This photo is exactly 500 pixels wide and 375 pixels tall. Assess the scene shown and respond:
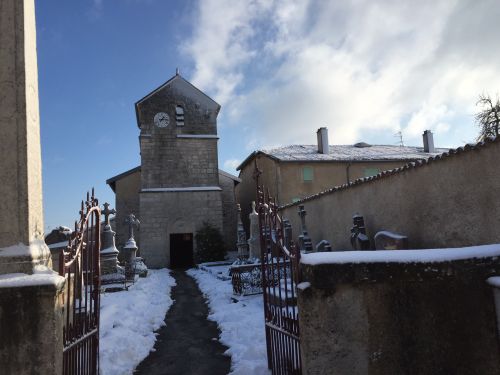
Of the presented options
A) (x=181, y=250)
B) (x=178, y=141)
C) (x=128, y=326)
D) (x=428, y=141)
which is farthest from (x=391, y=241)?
(x=428, y=141)

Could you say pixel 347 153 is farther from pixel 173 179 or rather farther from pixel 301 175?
pixel 173 179

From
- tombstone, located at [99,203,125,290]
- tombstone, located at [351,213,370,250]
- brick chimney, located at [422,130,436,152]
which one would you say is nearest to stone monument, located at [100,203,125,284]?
tombstone, located at [99,203,125,290]

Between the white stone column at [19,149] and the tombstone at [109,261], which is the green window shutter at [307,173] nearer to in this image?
the tombstone at [109,261]

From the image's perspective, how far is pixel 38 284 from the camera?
10.6ft

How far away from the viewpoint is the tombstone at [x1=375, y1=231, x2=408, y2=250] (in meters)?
9.83

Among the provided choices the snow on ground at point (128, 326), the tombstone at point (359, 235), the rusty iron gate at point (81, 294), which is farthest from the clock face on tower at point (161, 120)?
the rusty iron gate at point (81, 294)

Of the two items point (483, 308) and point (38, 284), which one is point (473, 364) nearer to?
point (483, 308)

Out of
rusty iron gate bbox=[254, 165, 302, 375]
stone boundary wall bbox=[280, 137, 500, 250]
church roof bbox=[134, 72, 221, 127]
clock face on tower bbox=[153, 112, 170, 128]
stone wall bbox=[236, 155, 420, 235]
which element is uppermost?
church roof bbox=[134, 72, 221, 127]

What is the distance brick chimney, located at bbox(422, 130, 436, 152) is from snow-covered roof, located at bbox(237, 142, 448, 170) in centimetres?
44

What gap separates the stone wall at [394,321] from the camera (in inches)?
129

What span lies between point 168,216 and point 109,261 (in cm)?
958

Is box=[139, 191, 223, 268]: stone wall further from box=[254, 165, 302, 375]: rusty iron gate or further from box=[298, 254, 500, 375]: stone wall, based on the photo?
box=[298, 254, 500, 375]: stone wall

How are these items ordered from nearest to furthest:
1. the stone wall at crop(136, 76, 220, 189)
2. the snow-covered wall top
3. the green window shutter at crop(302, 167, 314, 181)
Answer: the snow-covered wall top → the stone wall at crop(136, 76, 220, 189) → the green window shutter at crop(302, 167, 314, 181)

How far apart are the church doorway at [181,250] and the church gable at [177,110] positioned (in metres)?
6.47
